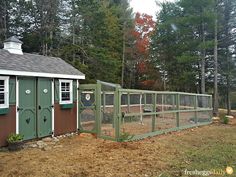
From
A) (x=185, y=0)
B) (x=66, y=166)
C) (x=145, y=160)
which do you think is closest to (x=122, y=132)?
(x=145, y=160)

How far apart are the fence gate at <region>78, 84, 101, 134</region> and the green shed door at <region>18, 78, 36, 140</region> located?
2.03m

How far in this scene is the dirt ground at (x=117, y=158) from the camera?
524 cm

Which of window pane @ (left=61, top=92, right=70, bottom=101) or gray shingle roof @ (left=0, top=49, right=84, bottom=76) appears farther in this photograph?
window pane @ (left=61, top=92, right=70, bottom=101)

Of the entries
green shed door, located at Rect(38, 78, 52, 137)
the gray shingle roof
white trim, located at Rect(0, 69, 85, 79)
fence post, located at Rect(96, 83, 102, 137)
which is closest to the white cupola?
the gray shingle roof

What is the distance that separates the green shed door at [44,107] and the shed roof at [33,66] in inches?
11.8

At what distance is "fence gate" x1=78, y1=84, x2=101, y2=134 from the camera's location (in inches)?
356

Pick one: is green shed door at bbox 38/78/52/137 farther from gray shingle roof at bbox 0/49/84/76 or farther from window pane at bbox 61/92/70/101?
window pane at bbox 61/92/70/101

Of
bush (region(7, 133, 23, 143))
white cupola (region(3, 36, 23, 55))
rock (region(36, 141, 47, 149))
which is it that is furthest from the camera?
white cupola (region(3, 36, 23, 55))

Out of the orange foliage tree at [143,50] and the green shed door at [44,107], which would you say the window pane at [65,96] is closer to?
the green shed door at [44,107]

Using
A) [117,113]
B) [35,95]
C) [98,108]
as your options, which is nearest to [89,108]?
[98,108]

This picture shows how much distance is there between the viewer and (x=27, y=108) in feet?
25.8

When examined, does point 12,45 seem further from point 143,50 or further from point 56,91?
point 143,50

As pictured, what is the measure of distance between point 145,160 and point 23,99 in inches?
157

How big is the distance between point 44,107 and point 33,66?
4.43 ft
